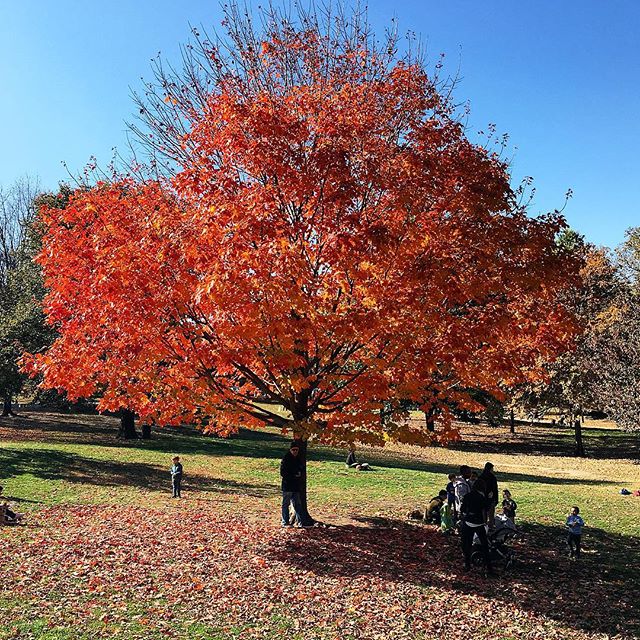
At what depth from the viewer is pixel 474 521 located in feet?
37.5

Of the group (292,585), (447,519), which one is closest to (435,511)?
(447,519)

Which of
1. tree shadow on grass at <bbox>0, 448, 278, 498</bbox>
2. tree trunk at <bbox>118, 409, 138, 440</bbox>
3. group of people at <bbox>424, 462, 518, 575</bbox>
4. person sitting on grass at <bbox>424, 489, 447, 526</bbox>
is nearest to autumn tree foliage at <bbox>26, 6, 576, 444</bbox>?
group of people at <bbox>424, 462, 518, 575</bbox>

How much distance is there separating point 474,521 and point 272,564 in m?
4.15

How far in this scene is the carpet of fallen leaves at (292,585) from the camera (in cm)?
871

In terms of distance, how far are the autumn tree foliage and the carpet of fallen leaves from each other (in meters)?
2.74

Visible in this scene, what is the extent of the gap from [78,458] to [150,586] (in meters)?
18.0

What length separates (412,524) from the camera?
1575cm

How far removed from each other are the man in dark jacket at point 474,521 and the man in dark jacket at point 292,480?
4.26 meters

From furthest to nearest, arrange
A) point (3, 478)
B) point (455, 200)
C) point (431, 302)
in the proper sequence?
point (3, 478) < point (455, 200) < point (431, 302)

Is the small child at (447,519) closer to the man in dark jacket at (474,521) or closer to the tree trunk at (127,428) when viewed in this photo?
the man in dark jacket at (474,521)

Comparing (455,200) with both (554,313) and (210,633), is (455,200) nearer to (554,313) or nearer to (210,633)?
(554,313)

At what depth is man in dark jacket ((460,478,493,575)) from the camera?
11383 millimetres

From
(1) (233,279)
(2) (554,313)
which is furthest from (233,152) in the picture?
(2) (554,313)

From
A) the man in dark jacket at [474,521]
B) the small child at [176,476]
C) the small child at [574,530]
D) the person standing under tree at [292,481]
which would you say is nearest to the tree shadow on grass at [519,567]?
the small child at [574,530]
